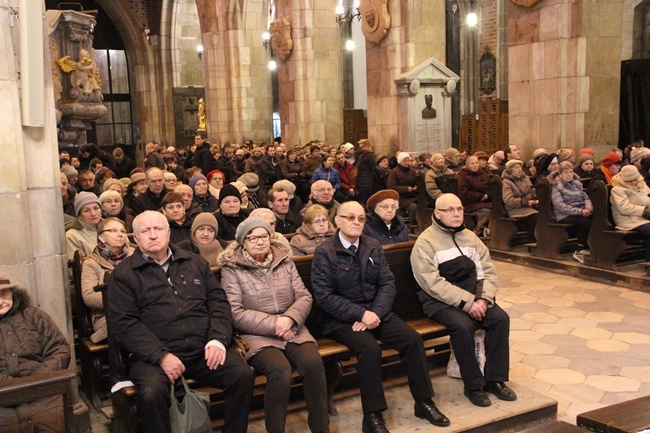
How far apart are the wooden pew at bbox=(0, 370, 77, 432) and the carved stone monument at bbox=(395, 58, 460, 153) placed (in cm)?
1095

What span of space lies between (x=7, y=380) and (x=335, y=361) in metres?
1.89

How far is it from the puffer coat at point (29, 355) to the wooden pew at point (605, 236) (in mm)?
6017

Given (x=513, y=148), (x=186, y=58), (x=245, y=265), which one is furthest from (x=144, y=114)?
(x=245, y=265)

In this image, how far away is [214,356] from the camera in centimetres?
382

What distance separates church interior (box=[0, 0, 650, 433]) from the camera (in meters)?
4.11

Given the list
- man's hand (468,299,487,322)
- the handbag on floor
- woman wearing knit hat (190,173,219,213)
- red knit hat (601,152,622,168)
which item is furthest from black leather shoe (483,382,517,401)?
red knit hat (601,152,622,168)

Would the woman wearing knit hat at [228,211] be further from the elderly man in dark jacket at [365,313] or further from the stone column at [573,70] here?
the stone column at [573,70]

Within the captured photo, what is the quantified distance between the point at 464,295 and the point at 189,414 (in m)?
2.00

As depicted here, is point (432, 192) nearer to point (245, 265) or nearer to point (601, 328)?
point (601, 328)

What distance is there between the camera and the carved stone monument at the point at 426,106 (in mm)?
13586

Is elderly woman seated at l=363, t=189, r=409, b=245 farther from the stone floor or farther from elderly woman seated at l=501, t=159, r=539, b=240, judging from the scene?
elderly woman seated at l=501, t=159, r=539, b=240

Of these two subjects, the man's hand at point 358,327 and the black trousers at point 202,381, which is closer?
the black trousers at point 202,381

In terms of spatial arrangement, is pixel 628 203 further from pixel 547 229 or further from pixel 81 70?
pixel 81 70

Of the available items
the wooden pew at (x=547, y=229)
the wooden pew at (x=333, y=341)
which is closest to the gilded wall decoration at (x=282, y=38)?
the wooden pew at (x=547, y=229)
